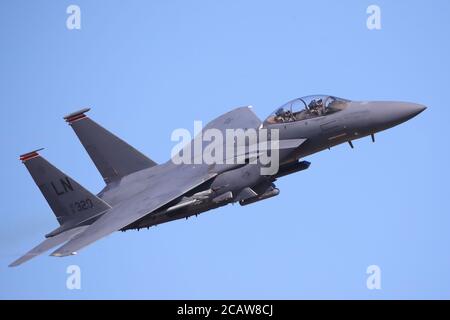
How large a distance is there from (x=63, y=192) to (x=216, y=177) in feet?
15.8

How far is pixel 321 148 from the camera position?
28.5 m

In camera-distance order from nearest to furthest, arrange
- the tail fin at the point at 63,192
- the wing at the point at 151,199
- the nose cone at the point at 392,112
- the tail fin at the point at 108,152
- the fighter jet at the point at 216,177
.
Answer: the nose cone at the point at 392,112, the wing at the point at 151,199, the fighter jet at the point at 216,177, the tail fin at the point at 63,192, the tail fin at the point at 108,152

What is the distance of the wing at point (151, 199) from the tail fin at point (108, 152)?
40.4 inches

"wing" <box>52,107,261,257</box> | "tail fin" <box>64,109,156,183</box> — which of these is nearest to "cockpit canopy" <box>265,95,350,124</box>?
"wing" <box>52,107,261,257</box>

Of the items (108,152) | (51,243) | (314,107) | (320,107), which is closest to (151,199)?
(51,243)

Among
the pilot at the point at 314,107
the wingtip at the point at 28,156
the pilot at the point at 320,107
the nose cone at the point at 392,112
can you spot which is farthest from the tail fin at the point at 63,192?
the nose cone at the point at 392,112

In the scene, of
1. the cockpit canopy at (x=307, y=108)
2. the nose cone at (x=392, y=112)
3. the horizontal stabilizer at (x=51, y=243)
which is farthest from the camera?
the horizontal stabilizer at (x=51, y=243)

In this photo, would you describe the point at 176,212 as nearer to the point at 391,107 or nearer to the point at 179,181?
the point at 179,181

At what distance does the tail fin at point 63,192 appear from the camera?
29.5 meters

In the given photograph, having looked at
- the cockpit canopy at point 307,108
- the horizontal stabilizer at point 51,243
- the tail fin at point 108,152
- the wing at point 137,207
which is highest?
the cockpit canopy at point 307,108

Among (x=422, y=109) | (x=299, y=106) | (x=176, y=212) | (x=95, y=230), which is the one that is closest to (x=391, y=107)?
(x=422, y=109)

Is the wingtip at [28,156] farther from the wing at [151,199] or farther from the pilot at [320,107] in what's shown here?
the pilot at [320,107]

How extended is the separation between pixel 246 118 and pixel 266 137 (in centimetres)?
344

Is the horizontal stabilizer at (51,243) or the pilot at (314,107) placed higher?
the pilot at (314,107)
